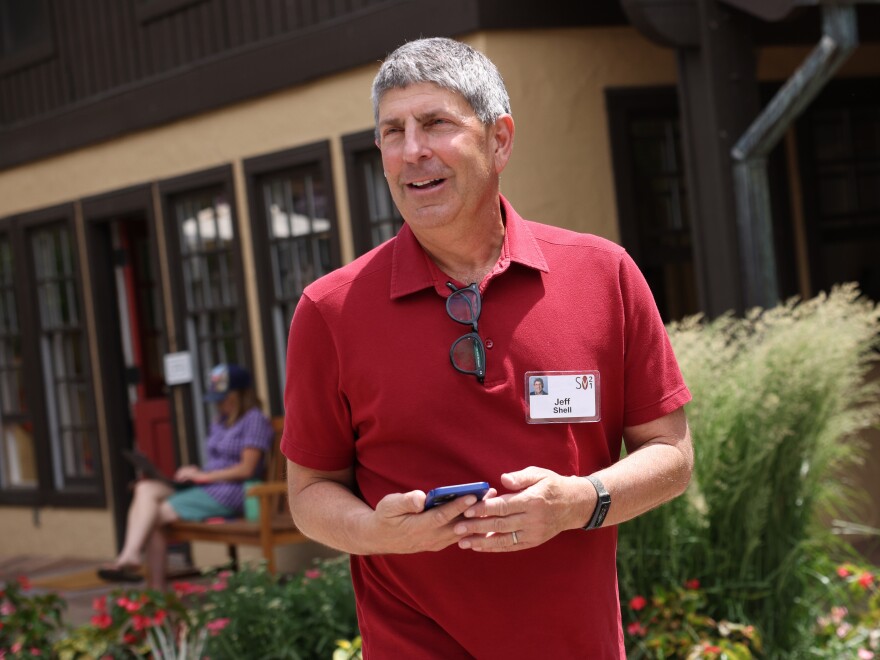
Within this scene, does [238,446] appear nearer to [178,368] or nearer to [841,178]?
[178,368]

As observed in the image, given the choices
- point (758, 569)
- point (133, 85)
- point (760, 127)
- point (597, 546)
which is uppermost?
point (133, 85)

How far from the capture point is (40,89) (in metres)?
10.1

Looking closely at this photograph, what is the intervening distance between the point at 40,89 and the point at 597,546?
8.61m

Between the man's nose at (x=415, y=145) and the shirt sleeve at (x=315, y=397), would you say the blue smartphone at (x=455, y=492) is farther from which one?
the man's nose at (x=415, y=145)

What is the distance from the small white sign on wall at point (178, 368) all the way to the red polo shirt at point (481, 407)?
6.66 m

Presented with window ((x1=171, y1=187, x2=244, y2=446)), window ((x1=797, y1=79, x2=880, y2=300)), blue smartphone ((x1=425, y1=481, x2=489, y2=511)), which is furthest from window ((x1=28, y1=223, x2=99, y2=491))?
blue smartphone ((x1=425, y1=481, x2=489, y2=511))

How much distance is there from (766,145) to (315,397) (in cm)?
395

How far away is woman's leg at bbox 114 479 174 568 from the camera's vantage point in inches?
291

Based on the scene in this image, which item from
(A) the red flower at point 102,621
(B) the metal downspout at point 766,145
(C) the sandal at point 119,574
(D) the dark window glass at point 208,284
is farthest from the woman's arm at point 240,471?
(B) the metal downspout at point 766,145

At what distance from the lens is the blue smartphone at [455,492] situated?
2.04 meters

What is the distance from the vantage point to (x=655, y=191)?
739cm

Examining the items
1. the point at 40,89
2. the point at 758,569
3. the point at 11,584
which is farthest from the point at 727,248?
the point at 40,89

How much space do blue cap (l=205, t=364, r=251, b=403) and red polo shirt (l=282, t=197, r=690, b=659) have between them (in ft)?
17.3

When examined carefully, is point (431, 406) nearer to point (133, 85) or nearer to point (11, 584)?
point (11, 584)
